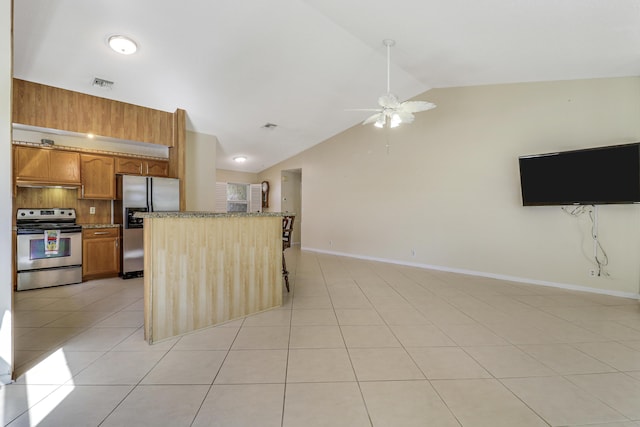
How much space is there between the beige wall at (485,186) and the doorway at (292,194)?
226cm

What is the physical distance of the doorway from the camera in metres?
8.38

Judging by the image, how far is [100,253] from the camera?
4191mm

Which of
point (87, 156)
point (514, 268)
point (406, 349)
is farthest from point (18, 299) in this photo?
point (514, 268)

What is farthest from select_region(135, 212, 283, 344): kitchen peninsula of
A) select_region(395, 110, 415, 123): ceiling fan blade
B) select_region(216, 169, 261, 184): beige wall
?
select_region(216, 169, 261, 184): beige wall

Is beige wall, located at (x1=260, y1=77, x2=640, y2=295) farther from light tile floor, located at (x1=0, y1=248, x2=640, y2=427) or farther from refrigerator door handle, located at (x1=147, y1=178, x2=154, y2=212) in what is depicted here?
refrigerator door handle, located at (x1=147, y1=178, x2=154, y2=212)

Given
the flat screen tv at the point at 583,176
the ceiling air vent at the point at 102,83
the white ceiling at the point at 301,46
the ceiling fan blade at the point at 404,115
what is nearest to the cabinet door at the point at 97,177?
the white ceiling at the point at 301,46

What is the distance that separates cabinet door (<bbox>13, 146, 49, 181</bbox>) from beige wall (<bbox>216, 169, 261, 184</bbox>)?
4310 mm

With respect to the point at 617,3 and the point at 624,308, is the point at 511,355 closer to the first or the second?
the point at 624,308

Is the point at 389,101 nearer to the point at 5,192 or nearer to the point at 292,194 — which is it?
the point at 5,192

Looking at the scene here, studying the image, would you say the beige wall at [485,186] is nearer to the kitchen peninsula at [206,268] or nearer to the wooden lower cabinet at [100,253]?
the kitchen peninsula at [206,268]

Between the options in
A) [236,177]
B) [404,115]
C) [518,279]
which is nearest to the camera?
[404,115]

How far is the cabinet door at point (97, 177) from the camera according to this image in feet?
13.6

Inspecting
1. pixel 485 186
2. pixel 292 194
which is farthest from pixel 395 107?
pixel 292 194

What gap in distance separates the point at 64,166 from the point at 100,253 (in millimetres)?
1424
